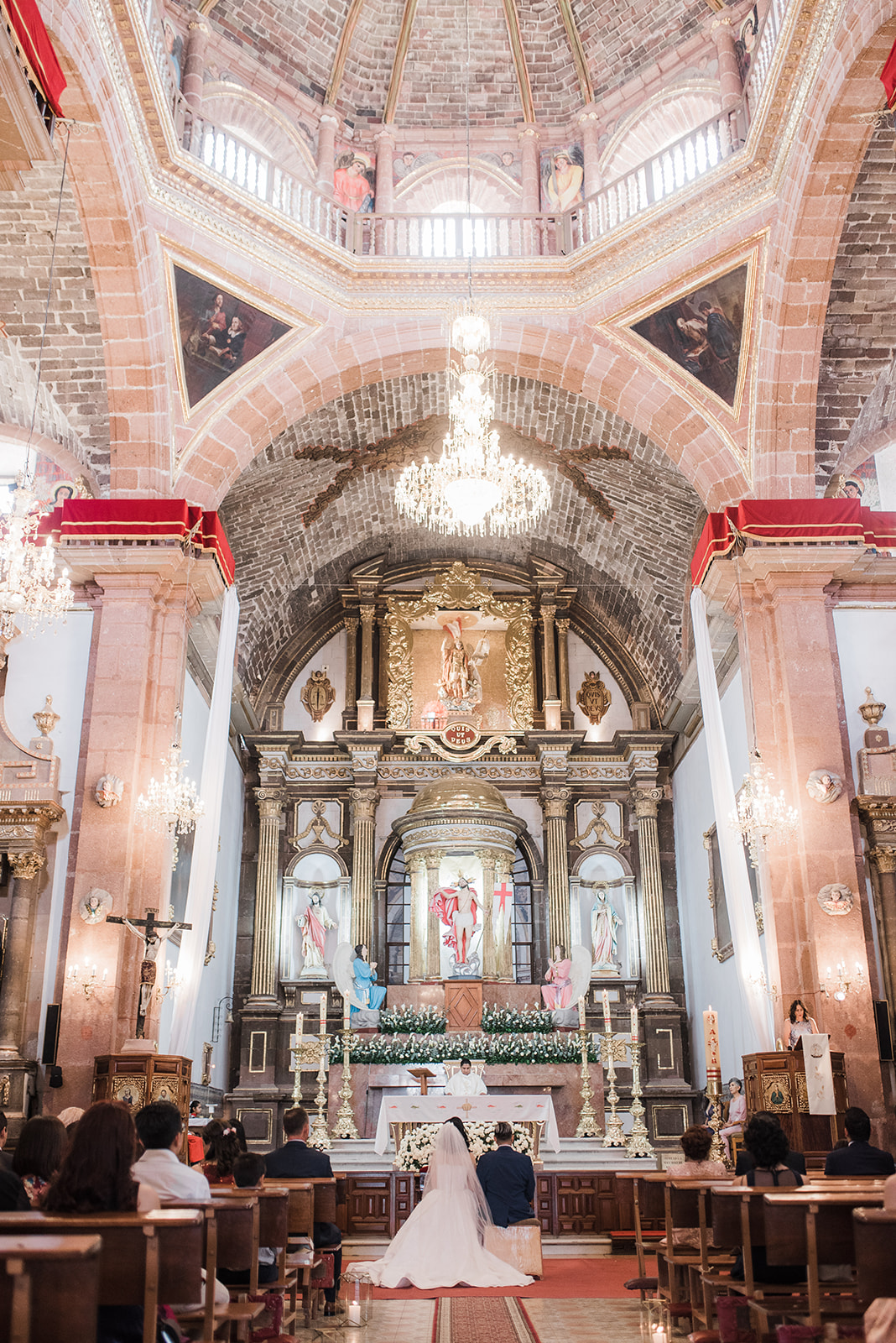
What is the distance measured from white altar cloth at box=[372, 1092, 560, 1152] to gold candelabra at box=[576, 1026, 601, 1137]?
119 centimetres

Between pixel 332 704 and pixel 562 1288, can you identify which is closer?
pixel 562 1288

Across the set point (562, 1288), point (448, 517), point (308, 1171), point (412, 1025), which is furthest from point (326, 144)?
point (562, 1288)

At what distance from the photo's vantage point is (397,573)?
20.7 meters

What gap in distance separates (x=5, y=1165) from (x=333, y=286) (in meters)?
10.8

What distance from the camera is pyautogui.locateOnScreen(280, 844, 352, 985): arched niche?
18438 millimetres

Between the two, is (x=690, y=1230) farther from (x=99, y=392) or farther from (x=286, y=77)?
(x=286, y=77)

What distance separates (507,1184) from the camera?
8594 millimetres

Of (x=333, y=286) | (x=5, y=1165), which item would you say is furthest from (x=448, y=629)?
(x=5, y=1165)

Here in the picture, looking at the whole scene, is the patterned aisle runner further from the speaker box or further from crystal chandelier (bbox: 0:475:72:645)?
crystal chandelier (bbox: 0:475:72:645)

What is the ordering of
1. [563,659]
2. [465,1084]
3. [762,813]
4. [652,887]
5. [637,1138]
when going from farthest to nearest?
[563,659]
[652,887]
[637,1138]
[465,1084]
[762,813]

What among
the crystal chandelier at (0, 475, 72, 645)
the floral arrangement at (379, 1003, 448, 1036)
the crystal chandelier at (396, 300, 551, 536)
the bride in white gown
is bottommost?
the bride in white gown

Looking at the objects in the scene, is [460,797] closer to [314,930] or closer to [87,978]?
[314,930]

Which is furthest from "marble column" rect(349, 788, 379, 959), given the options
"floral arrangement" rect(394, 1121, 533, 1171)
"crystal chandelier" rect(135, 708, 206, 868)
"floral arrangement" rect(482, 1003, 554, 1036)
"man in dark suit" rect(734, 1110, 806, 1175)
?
"man in dark suit" rect(734, 1110, 806, 1175)

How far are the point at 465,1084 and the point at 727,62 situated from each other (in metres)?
11.3
